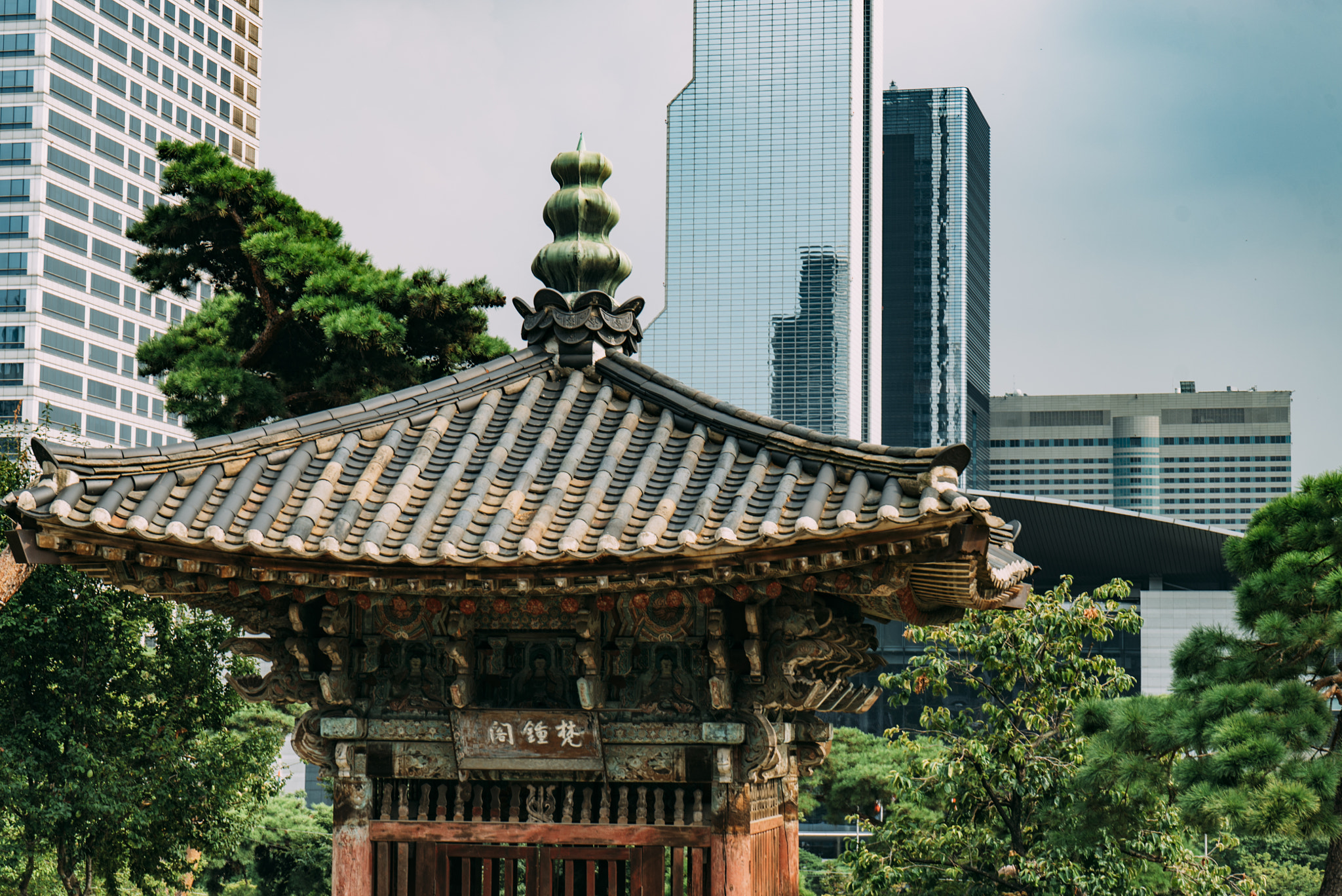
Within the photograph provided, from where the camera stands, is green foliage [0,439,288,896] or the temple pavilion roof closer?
the temple pavilion roof

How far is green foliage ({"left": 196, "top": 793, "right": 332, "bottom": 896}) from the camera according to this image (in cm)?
2978

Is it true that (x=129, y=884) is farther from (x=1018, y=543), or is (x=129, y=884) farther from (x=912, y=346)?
(x=912, y=346)

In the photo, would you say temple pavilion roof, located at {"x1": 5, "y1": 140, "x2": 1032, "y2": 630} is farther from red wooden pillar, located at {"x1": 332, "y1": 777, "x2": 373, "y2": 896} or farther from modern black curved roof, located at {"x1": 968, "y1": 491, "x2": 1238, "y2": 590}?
modern black curved roof, located at {"x1": 968, "y1": 491, "x2": 1238, "y2": 590}

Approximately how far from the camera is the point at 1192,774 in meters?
11.4

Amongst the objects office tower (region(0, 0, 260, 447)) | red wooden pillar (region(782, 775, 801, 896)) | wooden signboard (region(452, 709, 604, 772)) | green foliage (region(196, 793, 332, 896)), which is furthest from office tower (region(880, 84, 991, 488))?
wooden signboard (region(452, 709, 604, 772))

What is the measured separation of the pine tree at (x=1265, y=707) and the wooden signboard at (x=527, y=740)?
6.18 meters

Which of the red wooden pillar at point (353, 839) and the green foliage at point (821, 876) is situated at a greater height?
the red wooden pillar at point (353, 839)

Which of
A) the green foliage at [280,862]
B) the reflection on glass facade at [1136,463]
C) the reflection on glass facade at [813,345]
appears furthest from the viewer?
the reflection on glass facade at [1136,463]

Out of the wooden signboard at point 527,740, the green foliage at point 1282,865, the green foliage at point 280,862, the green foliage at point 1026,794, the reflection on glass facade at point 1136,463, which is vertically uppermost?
the reflection on glass facade at point 1136,463

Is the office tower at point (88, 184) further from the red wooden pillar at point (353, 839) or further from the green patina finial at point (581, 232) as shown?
the red wooden pillar at point (353, 839)

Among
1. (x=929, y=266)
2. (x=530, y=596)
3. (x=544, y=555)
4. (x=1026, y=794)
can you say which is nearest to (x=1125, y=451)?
(x=929, y=266)

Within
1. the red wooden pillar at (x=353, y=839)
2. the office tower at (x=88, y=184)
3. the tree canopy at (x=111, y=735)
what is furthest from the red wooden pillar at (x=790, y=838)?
the office tower at (x=88, y=184)

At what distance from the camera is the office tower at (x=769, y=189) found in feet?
375

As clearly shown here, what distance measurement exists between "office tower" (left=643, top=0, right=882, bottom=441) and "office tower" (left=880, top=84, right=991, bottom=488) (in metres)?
22.5
